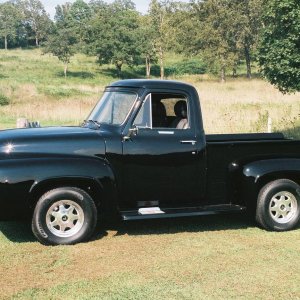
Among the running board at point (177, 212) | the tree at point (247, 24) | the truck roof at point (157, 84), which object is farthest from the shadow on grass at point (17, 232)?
the tree at point (247, 24)

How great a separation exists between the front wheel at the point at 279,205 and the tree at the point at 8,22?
9342cm

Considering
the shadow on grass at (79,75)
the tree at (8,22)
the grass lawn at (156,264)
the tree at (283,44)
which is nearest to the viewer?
the grass lawn at (156,264)

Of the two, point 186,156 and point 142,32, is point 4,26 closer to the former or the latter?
point 142,32

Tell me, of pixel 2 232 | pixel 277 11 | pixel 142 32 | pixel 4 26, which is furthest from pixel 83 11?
pixel 2 232

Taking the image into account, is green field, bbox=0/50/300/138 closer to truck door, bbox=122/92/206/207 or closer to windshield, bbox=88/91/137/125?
truck door, bbox=122/92/206/207

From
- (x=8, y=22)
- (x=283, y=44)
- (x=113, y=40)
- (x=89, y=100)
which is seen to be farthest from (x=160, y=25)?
(x=283, y=44)

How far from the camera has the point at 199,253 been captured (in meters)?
5.61

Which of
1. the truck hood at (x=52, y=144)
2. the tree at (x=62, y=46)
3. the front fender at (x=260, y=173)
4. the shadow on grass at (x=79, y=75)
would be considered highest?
the tree at (x=62, y=46)

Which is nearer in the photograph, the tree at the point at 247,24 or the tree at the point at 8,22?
the tree at the point at 247,24

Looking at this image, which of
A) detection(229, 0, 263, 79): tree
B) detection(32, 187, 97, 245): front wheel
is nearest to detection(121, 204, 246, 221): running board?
detection(32, 187, 97, 245): front wheel

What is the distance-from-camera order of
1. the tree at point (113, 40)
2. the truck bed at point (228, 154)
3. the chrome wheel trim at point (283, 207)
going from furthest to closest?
the tree at point (113, 40)
the chrome wheel trim at point (283, 207)
the truck bed at point (228, 154)

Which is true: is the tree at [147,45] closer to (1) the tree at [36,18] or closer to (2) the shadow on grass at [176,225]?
(1) the tree at [36,18]

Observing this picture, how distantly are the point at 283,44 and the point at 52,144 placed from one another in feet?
42.8

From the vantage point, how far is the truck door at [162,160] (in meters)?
6.00
